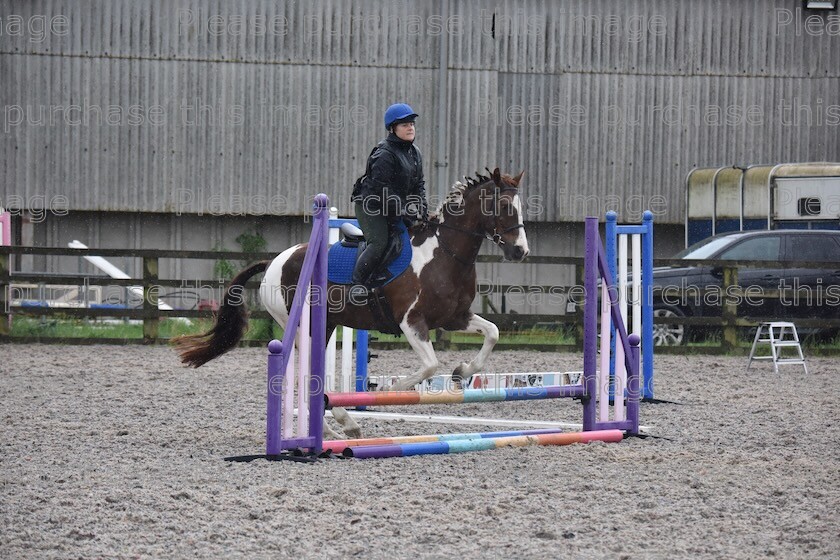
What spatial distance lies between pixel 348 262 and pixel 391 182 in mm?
633

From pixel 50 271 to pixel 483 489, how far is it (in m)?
15.6

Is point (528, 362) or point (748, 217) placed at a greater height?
point (748, 217)

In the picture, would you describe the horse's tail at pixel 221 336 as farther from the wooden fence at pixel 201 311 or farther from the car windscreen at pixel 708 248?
the car windscreen at pixel 708 248

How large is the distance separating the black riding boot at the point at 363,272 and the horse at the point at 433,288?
0.22 ft

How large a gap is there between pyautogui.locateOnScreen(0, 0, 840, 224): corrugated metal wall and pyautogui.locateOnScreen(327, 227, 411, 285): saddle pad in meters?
11.9

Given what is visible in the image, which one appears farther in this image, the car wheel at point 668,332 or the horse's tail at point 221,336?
the car wheel at point 668,332

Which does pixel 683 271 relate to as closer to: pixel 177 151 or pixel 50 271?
pixel 177 151

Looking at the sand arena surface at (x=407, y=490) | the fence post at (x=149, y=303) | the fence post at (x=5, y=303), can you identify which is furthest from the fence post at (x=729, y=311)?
the fence post at (x=5, y=303)

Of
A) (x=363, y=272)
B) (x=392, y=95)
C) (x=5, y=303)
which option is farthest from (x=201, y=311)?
(x=363, y=272)

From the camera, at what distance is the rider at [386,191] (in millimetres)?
7020

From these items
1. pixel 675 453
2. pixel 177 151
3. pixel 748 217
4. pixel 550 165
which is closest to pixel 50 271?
pixel 177 151

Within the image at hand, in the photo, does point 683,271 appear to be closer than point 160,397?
No

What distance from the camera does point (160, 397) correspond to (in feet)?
30.0

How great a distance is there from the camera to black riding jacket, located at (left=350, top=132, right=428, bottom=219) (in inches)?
276
